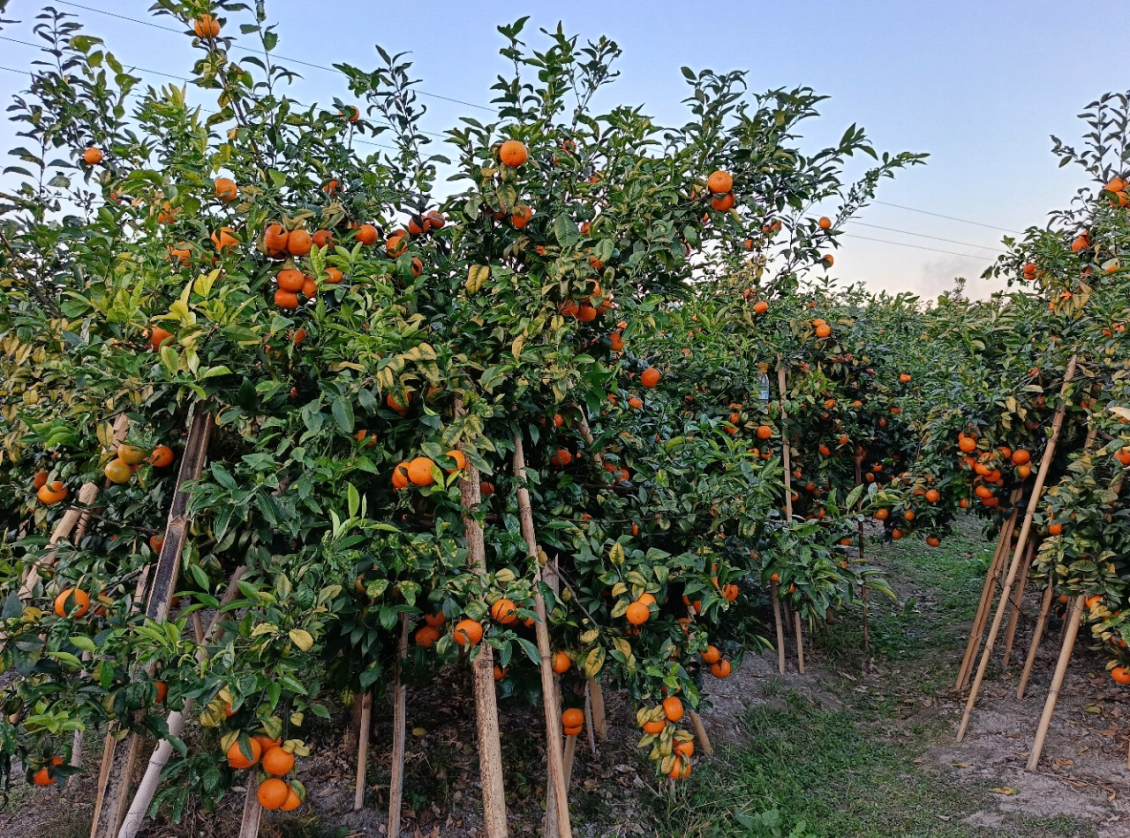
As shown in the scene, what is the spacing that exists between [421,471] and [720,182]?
1.17 metres

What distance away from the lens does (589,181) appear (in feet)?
7.73

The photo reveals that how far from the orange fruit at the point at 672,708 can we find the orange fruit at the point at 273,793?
1.02m

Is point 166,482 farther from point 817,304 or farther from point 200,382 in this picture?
→ point 817,304

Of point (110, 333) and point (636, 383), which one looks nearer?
point (110, 333)

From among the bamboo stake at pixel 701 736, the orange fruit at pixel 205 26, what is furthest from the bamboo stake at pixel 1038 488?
the orange fruit at pixel 205 26

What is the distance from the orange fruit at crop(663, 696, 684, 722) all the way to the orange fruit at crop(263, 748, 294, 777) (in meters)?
1.02

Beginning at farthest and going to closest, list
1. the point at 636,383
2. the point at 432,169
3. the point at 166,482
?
1. the point at 636,383
2. the point at 432,169
3. the point at 166,482

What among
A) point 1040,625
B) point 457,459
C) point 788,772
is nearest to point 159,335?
point 457,459

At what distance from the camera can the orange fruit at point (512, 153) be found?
199 centimetres

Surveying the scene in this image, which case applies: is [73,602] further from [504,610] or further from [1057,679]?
[1057,679]

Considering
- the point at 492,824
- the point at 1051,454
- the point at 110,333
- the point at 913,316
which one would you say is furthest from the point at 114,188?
the point at 913,316

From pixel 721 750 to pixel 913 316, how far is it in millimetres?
5719

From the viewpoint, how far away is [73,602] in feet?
5.30

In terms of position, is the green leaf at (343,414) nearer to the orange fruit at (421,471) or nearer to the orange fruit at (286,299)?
the orange fruit at (421,471)
